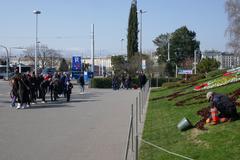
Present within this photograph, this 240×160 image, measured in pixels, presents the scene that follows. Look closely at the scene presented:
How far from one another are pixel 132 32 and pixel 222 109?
68.3 m

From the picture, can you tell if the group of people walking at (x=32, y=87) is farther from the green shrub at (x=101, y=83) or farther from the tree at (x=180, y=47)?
the tree at (x=180, y=47)

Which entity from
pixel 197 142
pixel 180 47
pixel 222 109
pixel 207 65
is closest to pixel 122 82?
pixel 207 65

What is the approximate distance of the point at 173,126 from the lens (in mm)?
13477

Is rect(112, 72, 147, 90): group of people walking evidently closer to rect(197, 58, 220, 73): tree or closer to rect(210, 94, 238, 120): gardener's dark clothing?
rect(197, 58, 220, 73): tree

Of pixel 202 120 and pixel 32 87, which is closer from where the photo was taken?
pixel 202 120

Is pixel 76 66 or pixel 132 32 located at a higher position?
pixel 132 32

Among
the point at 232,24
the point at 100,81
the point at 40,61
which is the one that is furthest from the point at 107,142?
the point at 40,61

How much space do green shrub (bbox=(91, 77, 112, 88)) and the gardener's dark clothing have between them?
135ft

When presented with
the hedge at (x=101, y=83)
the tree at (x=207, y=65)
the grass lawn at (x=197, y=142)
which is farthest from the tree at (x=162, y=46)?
the grass lawn at (x=197, y=142)

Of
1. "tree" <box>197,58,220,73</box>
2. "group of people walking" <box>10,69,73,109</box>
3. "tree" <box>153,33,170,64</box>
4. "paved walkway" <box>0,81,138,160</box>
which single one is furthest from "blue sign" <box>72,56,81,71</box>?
A: "tree" <box>153,33,170,64</box>

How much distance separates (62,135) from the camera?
13625 millimetres

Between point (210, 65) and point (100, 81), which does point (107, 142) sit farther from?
point (210, 65)

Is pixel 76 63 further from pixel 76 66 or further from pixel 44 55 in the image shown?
pixel 44 55

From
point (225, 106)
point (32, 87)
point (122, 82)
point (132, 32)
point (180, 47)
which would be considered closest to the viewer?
point (225, 106)
